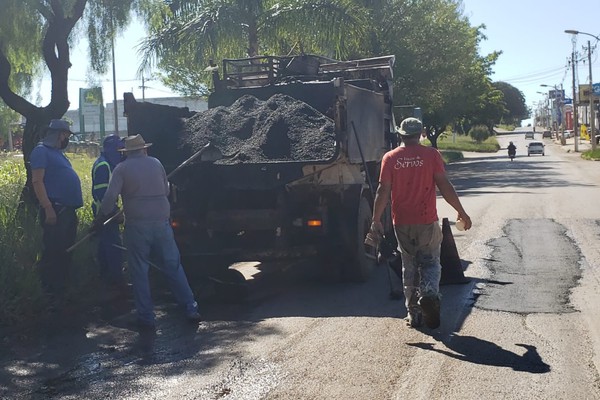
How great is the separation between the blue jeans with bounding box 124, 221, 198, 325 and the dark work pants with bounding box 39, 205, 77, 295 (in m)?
1.15

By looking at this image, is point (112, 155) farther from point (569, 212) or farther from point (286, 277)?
point (569, 212)

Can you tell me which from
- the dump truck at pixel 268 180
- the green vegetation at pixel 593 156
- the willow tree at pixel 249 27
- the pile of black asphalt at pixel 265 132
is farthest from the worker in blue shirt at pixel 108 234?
the green vegetation at pixel 593 156

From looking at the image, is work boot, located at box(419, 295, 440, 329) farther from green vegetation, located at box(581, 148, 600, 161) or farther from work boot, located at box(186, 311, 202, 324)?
green vegetation, located at box(581, 148, 600, 161)

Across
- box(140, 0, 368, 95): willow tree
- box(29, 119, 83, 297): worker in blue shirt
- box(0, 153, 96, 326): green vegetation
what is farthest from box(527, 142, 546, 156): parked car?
box(29, 119, 83, 297): worker in blue shirt

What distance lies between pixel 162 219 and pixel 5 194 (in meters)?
5.00

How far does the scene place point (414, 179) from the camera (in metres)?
7.52

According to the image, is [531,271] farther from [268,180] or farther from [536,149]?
[536,149]

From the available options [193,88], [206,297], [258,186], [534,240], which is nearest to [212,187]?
[258,186]

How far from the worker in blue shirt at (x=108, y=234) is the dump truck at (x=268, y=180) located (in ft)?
1.34

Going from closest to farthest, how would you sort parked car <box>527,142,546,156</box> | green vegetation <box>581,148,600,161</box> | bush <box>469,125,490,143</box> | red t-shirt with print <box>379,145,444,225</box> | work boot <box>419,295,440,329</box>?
work boot <box>419,295,440,329</box>, red t-shirt with print <box>379,145,444,225</box>, green vegetation <box>581,148,600,161</box>, parked car <box>527,142,546,156</box>, bush <box>469,125,490,143</box>

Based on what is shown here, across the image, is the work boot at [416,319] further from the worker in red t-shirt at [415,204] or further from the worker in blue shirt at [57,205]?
the worker in blue shirt at [57,205]

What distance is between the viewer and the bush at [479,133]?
4163 inches

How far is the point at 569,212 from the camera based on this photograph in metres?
18.3

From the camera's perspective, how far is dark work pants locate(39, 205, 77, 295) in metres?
9.11
